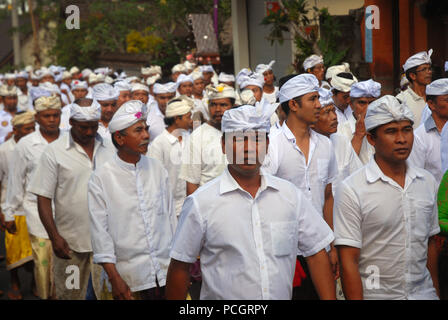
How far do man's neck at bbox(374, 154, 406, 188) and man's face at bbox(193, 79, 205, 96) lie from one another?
9.49 m

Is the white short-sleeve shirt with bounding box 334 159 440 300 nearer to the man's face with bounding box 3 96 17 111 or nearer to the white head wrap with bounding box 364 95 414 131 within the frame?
the white head wrap with bounding box 364 95 414 131

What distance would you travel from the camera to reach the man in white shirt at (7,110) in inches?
524

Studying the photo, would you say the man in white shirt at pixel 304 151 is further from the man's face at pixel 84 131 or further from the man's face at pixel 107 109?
the man's face at pixel 107 109

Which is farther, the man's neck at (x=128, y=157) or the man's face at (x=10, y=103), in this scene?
the man's face at (x=10, y=103)

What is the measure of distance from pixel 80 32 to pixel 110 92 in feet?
83.9

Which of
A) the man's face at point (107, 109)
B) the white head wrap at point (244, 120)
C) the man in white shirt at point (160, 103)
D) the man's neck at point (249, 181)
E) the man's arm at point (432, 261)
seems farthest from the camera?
the man in white shirt at point (160, 103)

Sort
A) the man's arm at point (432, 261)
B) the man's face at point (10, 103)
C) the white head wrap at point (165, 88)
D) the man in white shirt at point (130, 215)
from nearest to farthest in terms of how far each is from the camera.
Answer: the man's arm at point (432, 261) → the man in white shirt at point (130, 215) → the white head wrap at point (165, 88) → the man's face at point (10, 103)

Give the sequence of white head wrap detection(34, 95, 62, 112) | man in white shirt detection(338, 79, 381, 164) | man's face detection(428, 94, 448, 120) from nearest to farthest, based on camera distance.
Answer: man's face detection(428, 94, 448, 120) → man in white shirt detection(338, 79, 381, 164) → white head wrap detection(34, 95, 62, 112)

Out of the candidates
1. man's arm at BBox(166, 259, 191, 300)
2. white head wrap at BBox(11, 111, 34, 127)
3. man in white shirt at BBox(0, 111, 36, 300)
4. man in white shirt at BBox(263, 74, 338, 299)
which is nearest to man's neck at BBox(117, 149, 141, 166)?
man in white shirt at BBox(263, 74, 338, 299)

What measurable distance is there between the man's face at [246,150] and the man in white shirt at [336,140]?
8.03ft

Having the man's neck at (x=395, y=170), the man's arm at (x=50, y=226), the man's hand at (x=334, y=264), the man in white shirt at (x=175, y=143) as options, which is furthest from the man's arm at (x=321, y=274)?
the man in white shirt at (x=175, y=143)

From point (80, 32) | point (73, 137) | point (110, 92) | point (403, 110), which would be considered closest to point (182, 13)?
point (80, 32)

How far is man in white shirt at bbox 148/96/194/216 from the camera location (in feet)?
28.3

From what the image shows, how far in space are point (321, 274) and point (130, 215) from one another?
1.97 meters
